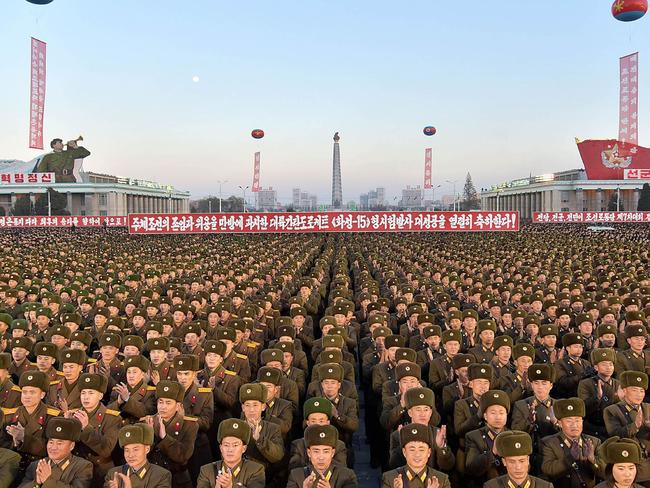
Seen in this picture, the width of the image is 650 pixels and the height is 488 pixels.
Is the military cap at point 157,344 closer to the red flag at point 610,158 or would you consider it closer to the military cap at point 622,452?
the military cap at point 622,452

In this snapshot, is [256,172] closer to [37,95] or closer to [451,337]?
[37,95]

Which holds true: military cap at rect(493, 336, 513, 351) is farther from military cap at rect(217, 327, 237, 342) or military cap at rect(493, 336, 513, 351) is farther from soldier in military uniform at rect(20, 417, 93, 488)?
soldier in military uniform at rect(20, 417, 93, 488)

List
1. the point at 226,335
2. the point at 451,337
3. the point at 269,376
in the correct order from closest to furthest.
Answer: the point at 269,376
the point at 451,337
the point at 226,335

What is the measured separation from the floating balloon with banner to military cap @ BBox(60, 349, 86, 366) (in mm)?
30039

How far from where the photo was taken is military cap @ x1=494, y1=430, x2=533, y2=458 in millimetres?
4480

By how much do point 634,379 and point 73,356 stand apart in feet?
18.5

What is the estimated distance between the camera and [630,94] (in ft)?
180

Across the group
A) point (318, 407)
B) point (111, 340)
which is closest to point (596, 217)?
point (111, 340)

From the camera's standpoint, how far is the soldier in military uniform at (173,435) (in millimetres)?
5543

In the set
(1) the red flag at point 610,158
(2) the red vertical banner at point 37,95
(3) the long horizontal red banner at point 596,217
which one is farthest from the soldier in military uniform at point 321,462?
(1) the red flag at point 610,158

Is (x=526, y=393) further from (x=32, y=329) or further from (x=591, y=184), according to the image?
(x=591, y=184)

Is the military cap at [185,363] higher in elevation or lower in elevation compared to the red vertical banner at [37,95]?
lower

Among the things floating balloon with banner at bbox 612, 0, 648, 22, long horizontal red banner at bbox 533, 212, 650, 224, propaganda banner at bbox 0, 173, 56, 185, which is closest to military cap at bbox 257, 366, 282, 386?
floating balloon with banner at bbox 612, 0, 648, 22

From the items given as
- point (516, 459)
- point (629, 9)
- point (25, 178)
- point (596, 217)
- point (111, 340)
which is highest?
point (629, 9)
